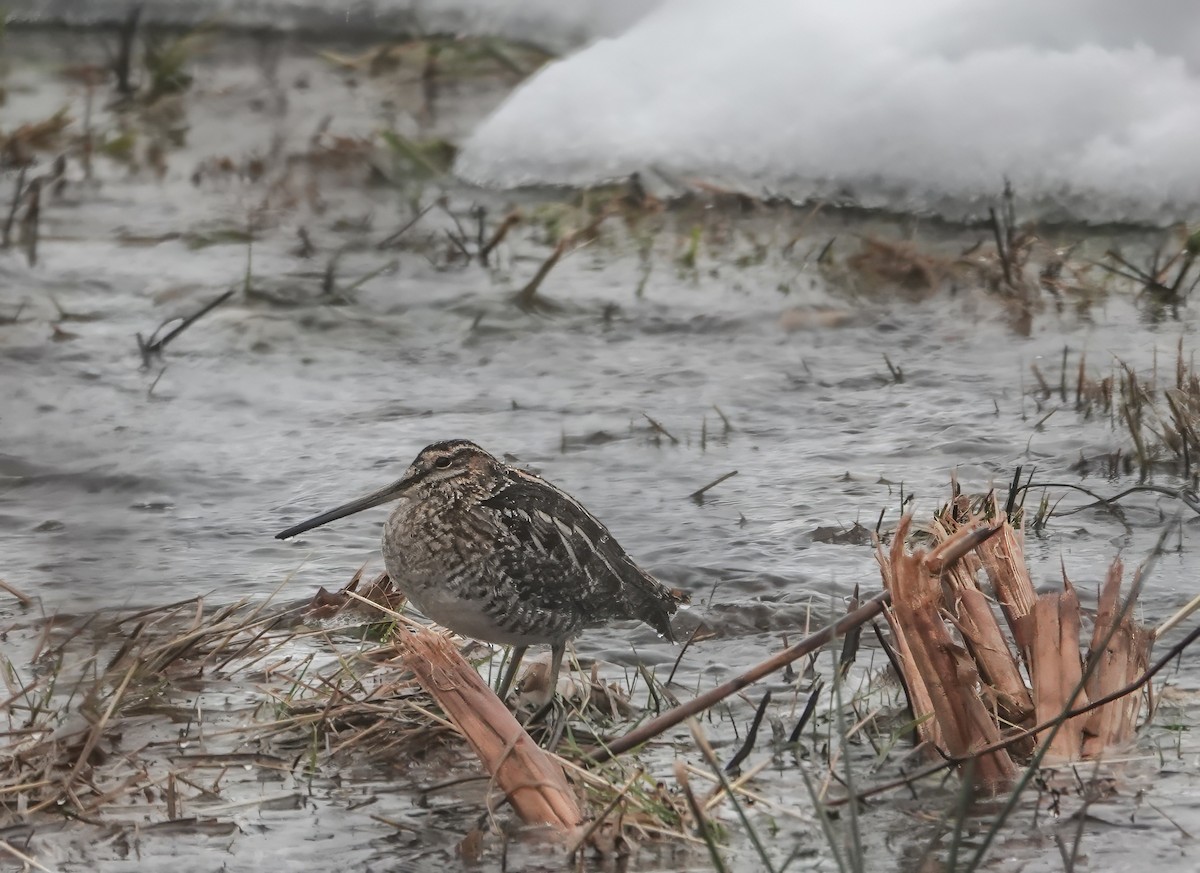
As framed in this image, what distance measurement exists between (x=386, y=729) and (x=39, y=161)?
6.78m

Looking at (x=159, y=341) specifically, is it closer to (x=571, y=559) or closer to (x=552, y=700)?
(x=571, y=559)

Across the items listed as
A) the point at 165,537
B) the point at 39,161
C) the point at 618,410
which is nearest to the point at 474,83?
the point at 39,161

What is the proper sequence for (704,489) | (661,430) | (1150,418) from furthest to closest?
(661,430), (1150,418), (704,489)

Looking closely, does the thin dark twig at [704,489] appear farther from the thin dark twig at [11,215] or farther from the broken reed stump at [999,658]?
the thin dark twig at [11,215]

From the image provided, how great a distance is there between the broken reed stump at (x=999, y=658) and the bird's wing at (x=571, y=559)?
855mm

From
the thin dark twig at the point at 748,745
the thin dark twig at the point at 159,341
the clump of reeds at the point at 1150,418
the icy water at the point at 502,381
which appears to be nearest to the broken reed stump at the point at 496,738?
the icy water at the point at 502,381

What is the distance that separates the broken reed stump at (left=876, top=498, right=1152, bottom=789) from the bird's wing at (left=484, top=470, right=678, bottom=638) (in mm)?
855

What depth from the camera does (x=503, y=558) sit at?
4453 mm

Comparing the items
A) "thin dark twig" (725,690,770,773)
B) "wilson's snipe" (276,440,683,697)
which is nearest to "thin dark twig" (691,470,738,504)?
"wilson's snipe" (276,440,683,697)

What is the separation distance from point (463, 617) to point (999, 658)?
1252 mm

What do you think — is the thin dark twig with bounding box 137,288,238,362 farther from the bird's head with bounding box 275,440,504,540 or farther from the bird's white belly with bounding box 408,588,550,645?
the bird's white belly with bounding box 408,588,550,645

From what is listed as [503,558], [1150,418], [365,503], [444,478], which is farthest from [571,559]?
[1150,418]

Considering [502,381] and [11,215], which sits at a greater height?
[11,215]

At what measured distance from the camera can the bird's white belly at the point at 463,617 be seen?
4.33 meters
